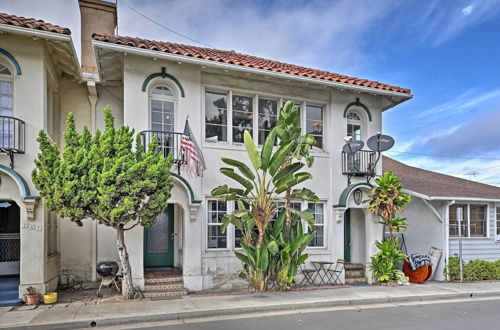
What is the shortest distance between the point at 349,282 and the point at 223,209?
5.06m

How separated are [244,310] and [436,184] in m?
10.9

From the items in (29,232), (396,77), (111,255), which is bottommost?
(111,255)

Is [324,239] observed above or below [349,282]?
above

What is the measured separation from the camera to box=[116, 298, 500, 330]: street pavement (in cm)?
770

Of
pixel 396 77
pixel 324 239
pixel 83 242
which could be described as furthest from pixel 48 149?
pixel 396 77

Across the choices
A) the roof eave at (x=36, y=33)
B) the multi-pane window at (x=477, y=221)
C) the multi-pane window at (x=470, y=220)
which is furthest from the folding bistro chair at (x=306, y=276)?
the roof eave at (x=36, y=33)

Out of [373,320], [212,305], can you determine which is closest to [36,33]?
[212,305]

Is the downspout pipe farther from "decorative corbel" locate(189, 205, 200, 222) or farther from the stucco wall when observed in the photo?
"decorative corbel" locate(189, 205, 200, 222)

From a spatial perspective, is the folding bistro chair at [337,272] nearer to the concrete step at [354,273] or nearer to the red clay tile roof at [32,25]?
the concrete step at [354,273]

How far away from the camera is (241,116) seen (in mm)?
12500

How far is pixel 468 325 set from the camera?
7.85 meters

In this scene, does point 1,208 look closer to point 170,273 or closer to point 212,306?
point 170,273

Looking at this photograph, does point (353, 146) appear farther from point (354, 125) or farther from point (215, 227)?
point (215, 227)

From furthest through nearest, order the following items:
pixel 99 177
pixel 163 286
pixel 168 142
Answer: pixel 168 142 < pixel 163 286 < pixel 99 177
